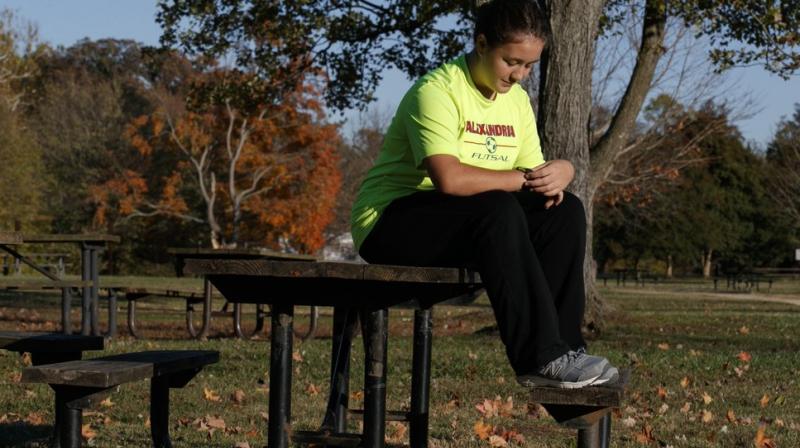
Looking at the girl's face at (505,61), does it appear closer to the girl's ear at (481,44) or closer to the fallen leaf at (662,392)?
the girl's ear at (481,44)

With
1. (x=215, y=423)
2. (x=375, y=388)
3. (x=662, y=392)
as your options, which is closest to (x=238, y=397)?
(x=215, y=423)

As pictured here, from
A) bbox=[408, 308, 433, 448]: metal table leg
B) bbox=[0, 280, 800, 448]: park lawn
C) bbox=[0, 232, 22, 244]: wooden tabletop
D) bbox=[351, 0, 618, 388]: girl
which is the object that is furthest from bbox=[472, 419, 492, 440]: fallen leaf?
bbox=[0, 232, 22, 244]: wooden tabletop

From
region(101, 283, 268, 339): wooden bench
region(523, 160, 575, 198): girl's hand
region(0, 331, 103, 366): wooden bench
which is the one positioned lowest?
region(101, 283, 268, 339): wooden bench

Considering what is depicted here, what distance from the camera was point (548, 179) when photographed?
13.3 ft

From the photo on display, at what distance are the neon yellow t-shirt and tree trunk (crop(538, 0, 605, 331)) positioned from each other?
9.77m

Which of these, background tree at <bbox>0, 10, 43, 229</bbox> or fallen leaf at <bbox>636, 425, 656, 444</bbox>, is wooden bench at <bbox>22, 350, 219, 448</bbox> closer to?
fallen leaf at <bbox>636, 425, 656, 444</bbox>

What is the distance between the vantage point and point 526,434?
6.29 meters

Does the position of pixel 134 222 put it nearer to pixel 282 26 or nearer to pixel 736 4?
pixel 282 26

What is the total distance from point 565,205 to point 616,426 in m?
2.91

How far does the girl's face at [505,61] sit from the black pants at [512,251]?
406 mm

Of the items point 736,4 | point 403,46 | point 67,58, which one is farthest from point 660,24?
point 67,58

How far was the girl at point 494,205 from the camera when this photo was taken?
3.73 m

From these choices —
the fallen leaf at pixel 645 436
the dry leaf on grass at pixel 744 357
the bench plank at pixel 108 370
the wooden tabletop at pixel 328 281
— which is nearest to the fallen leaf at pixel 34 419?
the bench plank at pixel 108 370

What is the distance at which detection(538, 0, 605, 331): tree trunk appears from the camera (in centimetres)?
1394
